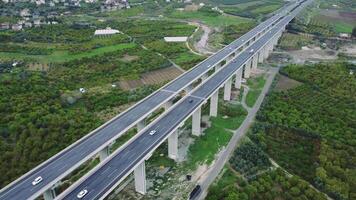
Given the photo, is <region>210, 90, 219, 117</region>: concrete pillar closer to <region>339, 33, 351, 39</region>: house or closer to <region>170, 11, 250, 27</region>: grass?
<region>339, 33, 351, 39</region>: house

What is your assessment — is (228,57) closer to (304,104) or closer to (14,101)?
(304,104)

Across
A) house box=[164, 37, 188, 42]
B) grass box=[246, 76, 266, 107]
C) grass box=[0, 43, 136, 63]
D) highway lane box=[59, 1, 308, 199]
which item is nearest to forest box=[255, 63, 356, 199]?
grass box=[246, 76, 266, 107]

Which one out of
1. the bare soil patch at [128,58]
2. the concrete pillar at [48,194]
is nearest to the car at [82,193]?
the concrete pillar at [48,194]

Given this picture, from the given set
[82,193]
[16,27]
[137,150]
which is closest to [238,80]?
[137,150]

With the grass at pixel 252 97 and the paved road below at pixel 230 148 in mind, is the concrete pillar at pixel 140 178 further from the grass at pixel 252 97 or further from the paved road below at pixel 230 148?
the grass at pixel 252 97

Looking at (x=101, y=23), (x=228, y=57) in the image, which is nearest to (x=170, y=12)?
(x=101, y=23)
